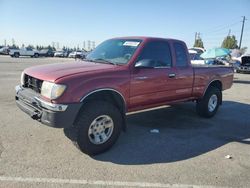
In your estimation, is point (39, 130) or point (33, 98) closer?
point (33, 98)

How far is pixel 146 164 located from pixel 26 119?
3302 millimetres

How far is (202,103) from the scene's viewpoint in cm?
687

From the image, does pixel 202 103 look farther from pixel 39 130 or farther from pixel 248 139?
pixel 39 130

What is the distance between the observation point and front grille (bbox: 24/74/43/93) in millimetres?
4373

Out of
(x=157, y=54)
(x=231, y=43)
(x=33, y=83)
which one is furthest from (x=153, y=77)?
(x=231, y=43)

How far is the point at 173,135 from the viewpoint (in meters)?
5.51

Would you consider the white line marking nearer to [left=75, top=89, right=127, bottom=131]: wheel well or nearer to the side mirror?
[left=75, top=89, right=127, bottom=131]: wheel well

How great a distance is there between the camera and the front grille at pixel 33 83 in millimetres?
4373

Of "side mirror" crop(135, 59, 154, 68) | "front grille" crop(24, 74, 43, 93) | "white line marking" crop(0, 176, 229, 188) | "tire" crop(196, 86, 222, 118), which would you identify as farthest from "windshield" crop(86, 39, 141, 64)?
"tire" crop(196, 86, 222, 118)

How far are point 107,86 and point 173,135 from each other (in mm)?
2018

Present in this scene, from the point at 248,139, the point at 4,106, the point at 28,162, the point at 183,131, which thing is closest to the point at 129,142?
the point at 183,131

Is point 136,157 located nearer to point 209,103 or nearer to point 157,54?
point 157,54

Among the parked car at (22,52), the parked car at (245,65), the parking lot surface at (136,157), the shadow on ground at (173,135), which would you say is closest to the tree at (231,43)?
the parked car at (245,65)

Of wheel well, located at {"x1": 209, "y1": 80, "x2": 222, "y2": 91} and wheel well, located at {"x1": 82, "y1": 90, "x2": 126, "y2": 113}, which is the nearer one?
wheel well, located at {"x1": 82, "y1": 90, "x2": 126, "y2": 113}
